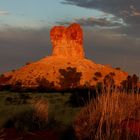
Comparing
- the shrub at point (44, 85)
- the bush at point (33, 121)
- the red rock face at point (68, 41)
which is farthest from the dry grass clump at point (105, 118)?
the red rock face at point (68, 41)

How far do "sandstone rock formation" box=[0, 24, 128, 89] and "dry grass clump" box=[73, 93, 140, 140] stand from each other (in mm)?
104845

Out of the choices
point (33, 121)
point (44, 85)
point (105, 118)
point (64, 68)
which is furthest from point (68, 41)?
point (105, 118)

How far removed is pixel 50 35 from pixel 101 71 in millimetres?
23586

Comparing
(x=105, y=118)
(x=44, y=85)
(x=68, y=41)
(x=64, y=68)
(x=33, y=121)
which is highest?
(x=105, y=118)

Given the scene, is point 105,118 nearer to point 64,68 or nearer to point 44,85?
point 44,85

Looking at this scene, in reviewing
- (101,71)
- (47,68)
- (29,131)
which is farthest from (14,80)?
(29,131)

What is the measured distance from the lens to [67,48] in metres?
158

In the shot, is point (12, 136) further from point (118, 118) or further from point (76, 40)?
point (76, 40)

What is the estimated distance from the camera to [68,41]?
524 feet

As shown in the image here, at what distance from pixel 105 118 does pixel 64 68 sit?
130064 mm

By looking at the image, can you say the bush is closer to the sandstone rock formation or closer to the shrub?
the shrub

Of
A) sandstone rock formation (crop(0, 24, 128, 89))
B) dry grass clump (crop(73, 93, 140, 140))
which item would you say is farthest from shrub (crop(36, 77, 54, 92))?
dry grass clump (crop(73, 93, 140, 140))

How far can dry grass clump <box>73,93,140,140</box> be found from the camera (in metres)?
12.3

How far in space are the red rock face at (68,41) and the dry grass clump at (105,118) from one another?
141311mm
